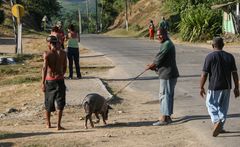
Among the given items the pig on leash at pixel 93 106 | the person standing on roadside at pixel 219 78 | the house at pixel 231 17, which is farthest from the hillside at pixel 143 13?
the person standing on roadside at pixel 219 78

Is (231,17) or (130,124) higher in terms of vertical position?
(231,17)

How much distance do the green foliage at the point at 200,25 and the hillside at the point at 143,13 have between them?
2583 cm

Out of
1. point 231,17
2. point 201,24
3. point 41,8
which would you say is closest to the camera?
point 231,17

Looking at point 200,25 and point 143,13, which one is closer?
point 200,25

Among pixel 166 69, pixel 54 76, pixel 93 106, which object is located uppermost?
pixel 166 69

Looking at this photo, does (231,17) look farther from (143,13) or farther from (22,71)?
(143,13)

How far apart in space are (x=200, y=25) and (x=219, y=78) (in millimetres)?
29290

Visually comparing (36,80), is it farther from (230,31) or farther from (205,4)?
(205,4)

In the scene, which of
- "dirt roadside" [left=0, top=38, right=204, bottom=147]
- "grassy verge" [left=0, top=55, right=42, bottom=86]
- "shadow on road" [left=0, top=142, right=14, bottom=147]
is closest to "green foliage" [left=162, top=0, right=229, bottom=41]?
"grassy verge" [left=0, top=55, right=42, bottom=86]

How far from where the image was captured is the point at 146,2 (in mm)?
78688

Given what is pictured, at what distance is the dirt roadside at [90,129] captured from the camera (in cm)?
884

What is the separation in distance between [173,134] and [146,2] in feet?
230

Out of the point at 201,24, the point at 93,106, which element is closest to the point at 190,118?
the point at 93,106

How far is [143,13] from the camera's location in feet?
249
